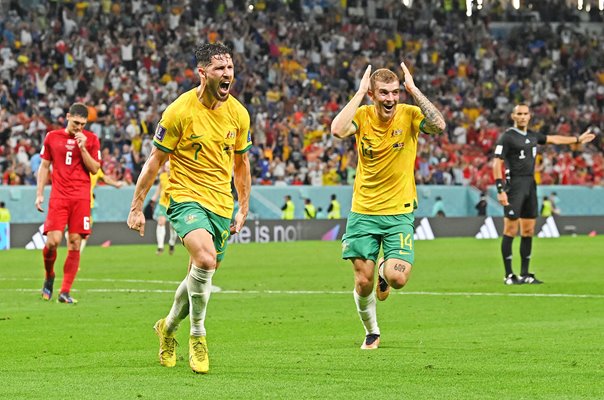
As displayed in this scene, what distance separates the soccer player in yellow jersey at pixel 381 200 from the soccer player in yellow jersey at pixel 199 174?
1.46 metres

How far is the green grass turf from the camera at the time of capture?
7762mm

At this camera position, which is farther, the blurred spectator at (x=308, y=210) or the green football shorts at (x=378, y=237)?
the blurred spectator at (x=308, y=210)

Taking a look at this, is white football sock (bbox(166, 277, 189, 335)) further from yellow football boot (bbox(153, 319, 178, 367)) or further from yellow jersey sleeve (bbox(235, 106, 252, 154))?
yellow jersey sleeve (bbox(235, 106, 252, 154))

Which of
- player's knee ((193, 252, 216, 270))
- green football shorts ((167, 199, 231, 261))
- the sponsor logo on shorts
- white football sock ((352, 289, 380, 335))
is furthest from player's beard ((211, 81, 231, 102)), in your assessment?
white football sock ((352, 289, 380, 335))

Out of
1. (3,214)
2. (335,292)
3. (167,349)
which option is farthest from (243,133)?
(3,214)

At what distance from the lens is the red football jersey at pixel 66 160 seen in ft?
50.2

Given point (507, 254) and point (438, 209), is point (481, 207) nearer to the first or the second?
point (438, 209)

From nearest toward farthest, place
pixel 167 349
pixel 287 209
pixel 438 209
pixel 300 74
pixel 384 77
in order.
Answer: pixel 167 349 < pixel 384 77 < pixel 287 209 < pixel 438 209 < pixel 300 74

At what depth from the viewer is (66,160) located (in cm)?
1535

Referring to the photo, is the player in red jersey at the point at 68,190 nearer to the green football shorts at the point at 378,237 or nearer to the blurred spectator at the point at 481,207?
the green football shorts at the point at 378,237

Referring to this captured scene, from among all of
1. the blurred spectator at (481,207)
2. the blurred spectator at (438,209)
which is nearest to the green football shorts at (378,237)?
the blurred spectator at (438,209)

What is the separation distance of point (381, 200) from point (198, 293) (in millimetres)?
2190

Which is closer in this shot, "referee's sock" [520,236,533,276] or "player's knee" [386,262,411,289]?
"player's knee" [386,262,411,289]

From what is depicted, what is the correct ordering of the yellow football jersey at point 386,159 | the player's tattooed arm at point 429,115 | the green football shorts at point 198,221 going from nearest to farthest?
the green football shorts at point 198,221, the player's tattooed arm at point 429,115, the yellow football jersey at point 386,159
